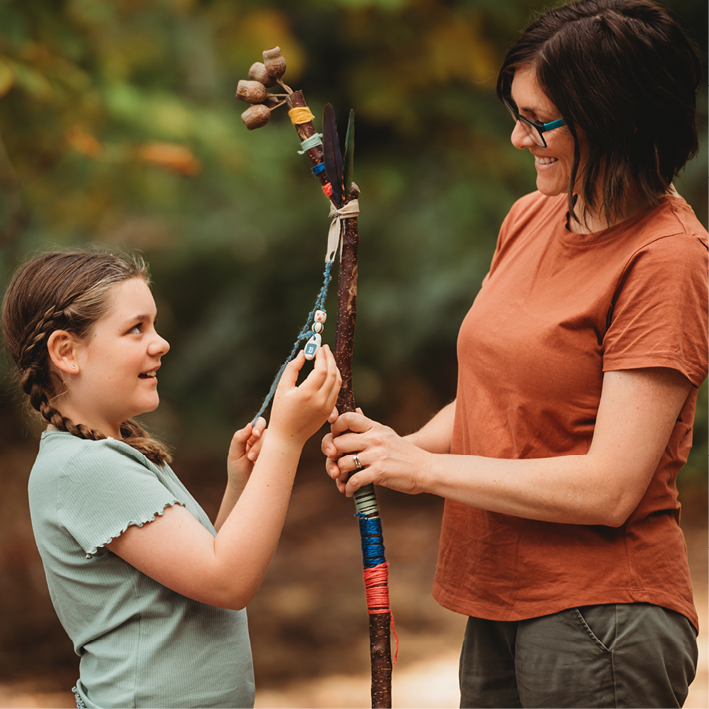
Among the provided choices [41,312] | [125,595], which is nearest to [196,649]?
[125,595]

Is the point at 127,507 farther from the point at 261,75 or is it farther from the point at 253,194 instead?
the point at 253,194

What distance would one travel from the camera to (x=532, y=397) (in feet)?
5.11

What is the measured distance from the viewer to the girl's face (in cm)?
152

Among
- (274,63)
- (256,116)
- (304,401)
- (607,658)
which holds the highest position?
(274,63)

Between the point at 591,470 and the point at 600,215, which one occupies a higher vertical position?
the point at 600,215

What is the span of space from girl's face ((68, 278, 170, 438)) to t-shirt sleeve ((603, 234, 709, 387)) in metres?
0.88

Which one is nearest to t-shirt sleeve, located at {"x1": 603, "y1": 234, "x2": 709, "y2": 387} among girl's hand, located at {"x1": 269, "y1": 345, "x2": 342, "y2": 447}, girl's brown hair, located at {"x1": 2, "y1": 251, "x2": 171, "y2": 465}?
girl's hand, located at {"x1": 269, "y1": 345, "x2": 342, "y2": 447}

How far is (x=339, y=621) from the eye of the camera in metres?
4.42

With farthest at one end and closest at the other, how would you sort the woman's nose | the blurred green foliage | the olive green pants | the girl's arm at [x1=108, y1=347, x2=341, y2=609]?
the blurred green foliage, the woman's nose, the olive green pants, the girl's arm at [x1=108, y1=347, x2=341, y2=609]

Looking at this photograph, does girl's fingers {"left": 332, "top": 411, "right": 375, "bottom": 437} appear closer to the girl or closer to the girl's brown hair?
Answer: the girl

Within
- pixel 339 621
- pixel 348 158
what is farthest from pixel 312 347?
pixel 339 621

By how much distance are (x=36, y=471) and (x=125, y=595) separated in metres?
0.30

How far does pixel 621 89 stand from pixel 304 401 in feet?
2.75

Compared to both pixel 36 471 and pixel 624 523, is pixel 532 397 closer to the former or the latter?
pixel 624 523
